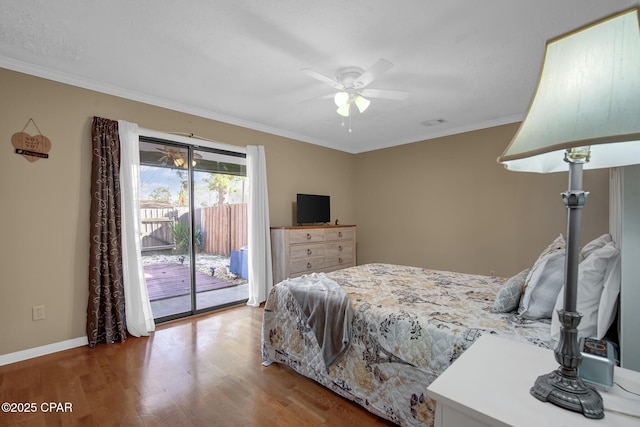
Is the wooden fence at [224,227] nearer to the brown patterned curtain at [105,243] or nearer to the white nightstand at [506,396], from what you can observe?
the brown patterned curtain at [105,243]

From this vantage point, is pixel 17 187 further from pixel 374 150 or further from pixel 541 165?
pixel 374 150

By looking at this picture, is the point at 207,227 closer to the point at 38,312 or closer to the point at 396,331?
the point at 38,312

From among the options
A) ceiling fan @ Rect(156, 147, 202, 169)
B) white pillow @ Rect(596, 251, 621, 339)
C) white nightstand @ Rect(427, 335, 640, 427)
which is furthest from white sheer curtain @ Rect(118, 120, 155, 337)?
white pillow @ Rect(596, 251, 621, 339)

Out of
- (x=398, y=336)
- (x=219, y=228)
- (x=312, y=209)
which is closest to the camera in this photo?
(x=398, y=336)

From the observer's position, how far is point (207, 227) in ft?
13.1

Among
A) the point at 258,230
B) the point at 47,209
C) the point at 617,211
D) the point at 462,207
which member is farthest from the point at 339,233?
the point at 47,209

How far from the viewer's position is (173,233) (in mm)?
3703

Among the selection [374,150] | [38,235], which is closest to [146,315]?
[38,235]

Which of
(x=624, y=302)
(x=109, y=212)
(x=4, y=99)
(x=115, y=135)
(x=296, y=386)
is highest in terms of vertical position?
(x=4, y=99)

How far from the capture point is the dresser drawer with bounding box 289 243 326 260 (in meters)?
4.30

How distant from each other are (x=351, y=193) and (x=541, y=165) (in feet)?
16.3

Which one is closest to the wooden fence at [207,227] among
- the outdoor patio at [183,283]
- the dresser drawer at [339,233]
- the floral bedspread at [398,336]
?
the outdoor patio at [183,283]

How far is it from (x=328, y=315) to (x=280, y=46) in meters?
2.14

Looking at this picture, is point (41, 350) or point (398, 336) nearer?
point (398, 336)
